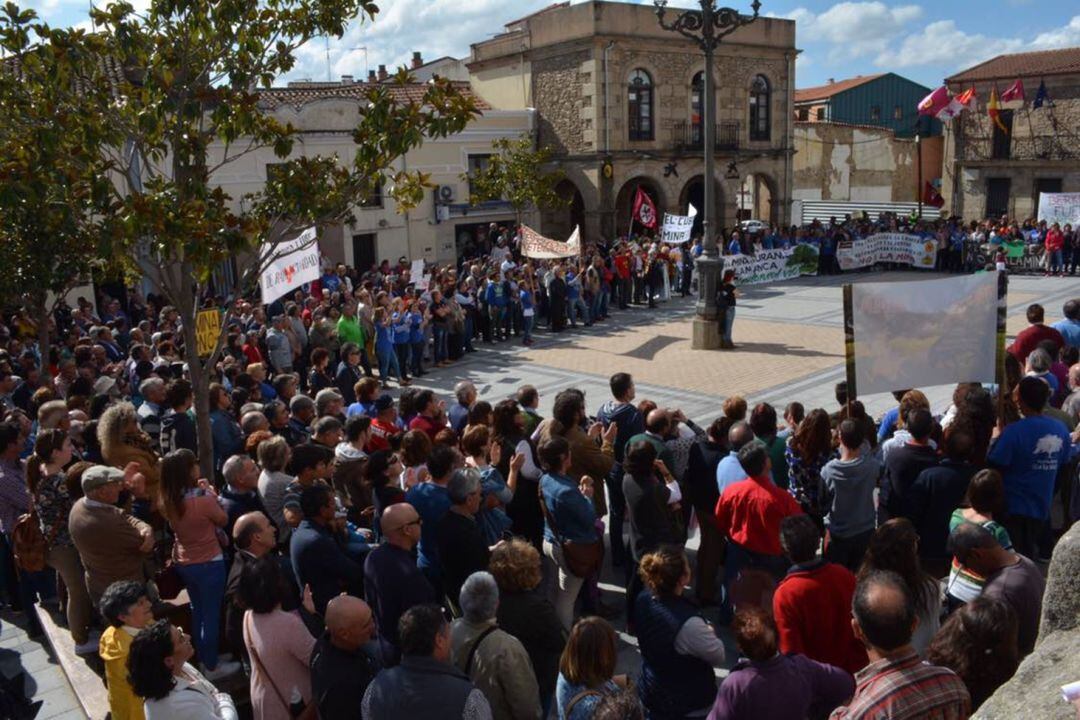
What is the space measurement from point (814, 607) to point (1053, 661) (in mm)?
1629

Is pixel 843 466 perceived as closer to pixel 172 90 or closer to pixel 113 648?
pixel 113 648

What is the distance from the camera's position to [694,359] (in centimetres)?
1542

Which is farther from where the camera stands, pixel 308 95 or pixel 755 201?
pixel 755 201

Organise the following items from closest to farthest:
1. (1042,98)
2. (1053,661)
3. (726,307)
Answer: (1053,661) → (726,307) → (1042,98)

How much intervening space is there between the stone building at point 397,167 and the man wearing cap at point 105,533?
18.9 meters

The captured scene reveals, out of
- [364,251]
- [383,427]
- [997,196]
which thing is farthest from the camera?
[997,196]

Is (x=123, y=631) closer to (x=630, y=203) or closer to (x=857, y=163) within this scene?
(x=630, y=203)

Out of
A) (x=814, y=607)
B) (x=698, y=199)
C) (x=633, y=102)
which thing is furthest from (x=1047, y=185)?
(x=814, y=607)

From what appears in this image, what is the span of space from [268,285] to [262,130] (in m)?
5.24

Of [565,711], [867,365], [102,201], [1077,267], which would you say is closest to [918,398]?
[867,365]

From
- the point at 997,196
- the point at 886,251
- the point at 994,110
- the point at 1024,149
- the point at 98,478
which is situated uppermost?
the point at 994,110

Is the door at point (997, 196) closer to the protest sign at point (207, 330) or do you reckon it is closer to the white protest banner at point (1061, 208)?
the white protest banner at point (1061, 208)

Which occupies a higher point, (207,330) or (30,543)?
(207,330)

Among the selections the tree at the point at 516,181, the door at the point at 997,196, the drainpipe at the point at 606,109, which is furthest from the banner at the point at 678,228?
the door at the point at 997,196
